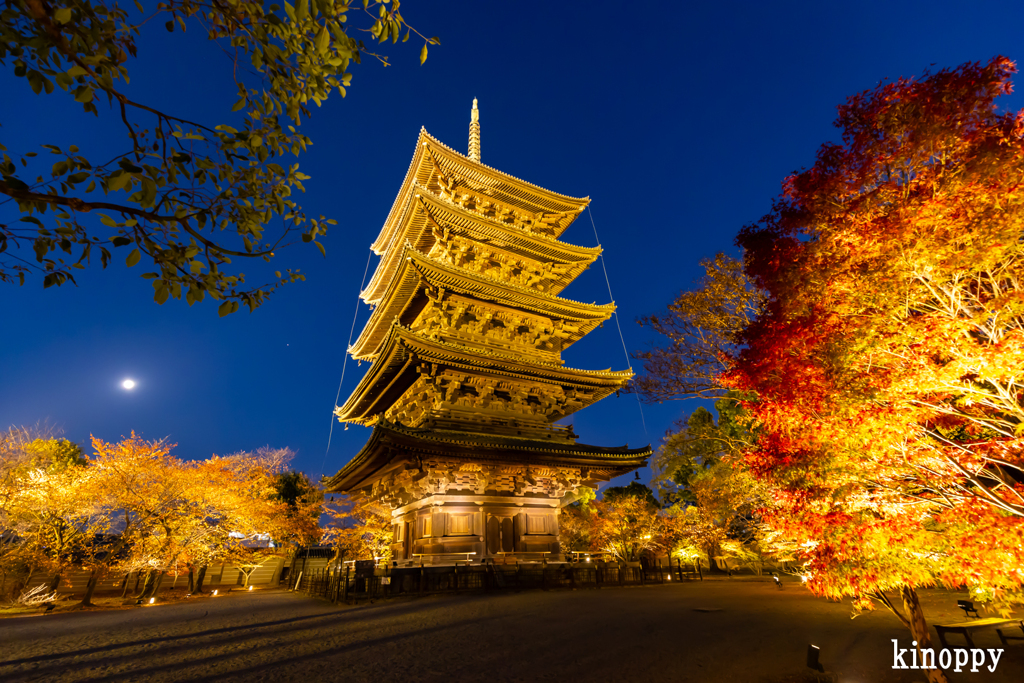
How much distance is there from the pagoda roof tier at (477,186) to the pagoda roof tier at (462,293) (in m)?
4.09

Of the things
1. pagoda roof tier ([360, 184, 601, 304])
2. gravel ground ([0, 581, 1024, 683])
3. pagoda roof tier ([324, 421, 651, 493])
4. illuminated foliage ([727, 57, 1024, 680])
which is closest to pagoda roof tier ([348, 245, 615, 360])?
pagoda roof tier ([360, 184, 601, 304])

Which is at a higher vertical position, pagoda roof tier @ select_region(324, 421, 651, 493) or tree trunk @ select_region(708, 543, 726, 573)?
pagoda roof tier @ select_region(324, 421, 651, 493)

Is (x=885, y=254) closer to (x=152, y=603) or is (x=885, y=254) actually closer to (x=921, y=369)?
(x=921, y=369)

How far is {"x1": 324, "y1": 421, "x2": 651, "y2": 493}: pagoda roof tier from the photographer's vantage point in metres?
14.7

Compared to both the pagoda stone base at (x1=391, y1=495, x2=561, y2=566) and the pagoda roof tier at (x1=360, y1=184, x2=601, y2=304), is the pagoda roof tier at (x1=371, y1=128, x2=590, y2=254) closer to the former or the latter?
the pagoda roof tier at (x1=360, y1=184, x2=601, y2=304)

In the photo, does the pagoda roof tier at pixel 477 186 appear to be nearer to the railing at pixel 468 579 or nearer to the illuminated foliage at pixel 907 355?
the railing at pixel 468 579

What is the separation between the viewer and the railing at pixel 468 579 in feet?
43.7

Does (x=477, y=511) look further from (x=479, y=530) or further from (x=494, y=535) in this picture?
(x=494, y=535)

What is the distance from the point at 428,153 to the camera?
20.9 m

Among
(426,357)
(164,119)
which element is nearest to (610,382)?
(426,357)

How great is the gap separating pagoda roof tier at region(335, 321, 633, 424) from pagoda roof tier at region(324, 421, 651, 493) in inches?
100

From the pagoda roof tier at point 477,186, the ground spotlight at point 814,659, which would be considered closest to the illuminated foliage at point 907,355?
the ground spotlight at point 814,659

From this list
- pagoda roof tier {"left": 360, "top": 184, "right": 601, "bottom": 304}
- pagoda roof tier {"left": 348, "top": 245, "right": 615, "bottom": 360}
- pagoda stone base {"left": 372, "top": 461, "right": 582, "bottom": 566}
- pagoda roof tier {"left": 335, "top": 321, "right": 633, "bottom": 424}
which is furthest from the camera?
pagoda roof tier {"left": 360, "top": 184, "right": 601, "bottom": 304}

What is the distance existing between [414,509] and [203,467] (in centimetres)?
1266
